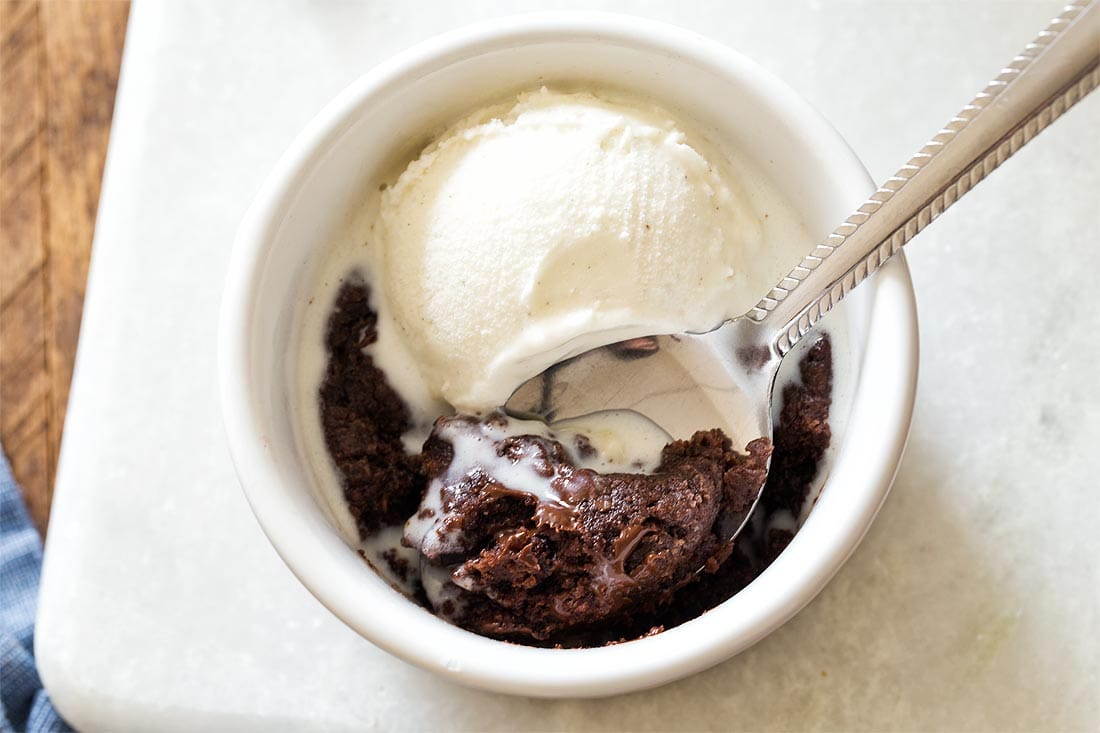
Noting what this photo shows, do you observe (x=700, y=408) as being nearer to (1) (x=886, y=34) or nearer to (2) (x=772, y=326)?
(2) (x=772, y=326)

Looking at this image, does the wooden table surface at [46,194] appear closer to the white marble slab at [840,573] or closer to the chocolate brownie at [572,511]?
the white marble slab at [840,573]

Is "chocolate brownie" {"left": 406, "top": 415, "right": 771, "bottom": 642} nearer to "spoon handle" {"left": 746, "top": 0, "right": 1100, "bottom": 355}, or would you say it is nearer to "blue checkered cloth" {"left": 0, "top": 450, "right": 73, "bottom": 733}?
"spoon handle" {"left": 746, "top": 0, "right": 1100, "bottom": 355}

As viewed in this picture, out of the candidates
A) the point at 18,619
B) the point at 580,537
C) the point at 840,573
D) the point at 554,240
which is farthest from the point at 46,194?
the point at 840,573

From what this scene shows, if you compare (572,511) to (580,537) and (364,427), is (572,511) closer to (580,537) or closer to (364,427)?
(580,537)

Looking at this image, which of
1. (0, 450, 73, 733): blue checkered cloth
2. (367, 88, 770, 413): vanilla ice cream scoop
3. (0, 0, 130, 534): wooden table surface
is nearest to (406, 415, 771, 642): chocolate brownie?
(367, 88, 770, 413): vanilla ice cream scoop

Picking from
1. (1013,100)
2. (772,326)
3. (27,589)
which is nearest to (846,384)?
(772,326)

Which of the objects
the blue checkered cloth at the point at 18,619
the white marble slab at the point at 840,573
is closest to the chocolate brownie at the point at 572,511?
the white marble slab at the point at 840,573
